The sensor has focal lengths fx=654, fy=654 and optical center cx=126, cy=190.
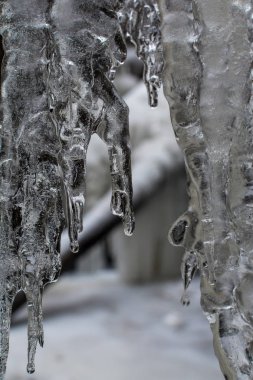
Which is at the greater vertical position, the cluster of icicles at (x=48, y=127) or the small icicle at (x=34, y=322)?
the cluster of icicles at (x=48, y=127)

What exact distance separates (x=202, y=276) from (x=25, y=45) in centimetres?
37

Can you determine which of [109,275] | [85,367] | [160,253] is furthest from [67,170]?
[109,275]

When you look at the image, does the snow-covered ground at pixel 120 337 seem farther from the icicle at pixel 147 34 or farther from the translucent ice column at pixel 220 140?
the translucent ice column at pixel 220 140

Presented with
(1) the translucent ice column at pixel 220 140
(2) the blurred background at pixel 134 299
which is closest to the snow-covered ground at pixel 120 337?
(2) the blurred background at pixel 134 299

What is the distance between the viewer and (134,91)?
13.1 ft

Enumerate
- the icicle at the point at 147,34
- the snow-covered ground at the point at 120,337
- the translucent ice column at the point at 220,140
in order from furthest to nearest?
the snow-covered ground at the point at 120,337
the icicle at the point at 147,34
the translucent ice column at the point at 220,140

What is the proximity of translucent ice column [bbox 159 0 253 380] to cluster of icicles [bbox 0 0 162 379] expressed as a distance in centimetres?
8

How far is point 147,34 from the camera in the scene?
110 cm

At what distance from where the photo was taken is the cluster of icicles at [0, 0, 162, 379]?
0.79 meters

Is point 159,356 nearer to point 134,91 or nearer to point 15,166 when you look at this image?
point 134,91

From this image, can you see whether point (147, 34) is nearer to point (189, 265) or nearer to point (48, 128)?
point (48, 128)

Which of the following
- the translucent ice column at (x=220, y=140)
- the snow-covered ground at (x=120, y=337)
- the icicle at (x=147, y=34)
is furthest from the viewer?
the snow-covered ground at (x=120, y=337)

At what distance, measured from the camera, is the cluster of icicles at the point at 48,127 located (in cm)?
79

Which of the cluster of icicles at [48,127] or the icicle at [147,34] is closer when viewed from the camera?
the cluster of icicles at [48,127]
